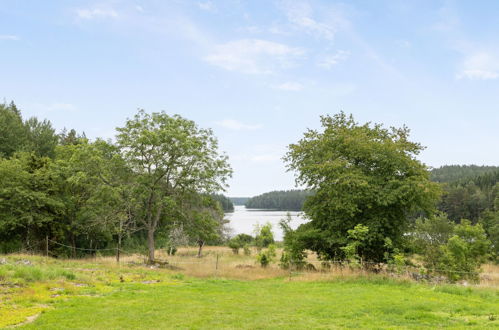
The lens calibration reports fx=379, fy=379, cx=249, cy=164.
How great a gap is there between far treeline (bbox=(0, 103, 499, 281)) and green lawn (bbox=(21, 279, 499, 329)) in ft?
16.1

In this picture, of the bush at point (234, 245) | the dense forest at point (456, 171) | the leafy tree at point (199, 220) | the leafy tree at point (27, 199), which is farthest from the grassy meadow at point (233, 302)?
the dense forest at point (456, 171)

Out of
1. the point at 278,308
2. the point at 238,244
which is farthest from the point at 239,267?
the point at 238,244

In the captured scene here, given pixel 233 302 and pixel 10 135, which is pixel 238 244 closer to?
pixel 10 135

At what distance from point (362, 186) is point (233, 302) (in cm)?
1149

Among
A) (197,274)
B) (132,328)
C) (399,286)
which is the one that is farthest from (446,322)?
(197,274)

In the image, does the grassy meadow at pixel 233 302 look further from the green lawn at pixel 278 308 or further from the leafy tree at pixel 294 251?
the leafy tree at pixel 294 251

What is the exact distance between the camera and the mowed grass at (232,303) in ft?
32.6

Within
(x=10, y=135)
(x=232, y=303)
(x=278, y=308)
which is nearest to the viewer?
(x=278, y=308)

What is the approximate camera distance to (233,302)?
526 inches

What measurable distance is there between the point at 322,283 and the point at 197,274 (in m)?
8.34

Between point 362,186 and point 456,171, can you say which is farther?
point 456,171

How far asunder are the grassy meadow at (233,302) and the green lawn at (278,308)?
0.03m

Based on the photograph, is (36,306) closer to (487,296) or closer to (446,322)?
(446,322)

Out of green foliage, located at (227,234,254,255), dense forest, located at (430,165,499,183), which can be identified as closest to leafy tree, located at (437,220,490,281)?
green foliage, located at (227,234,254,255)
